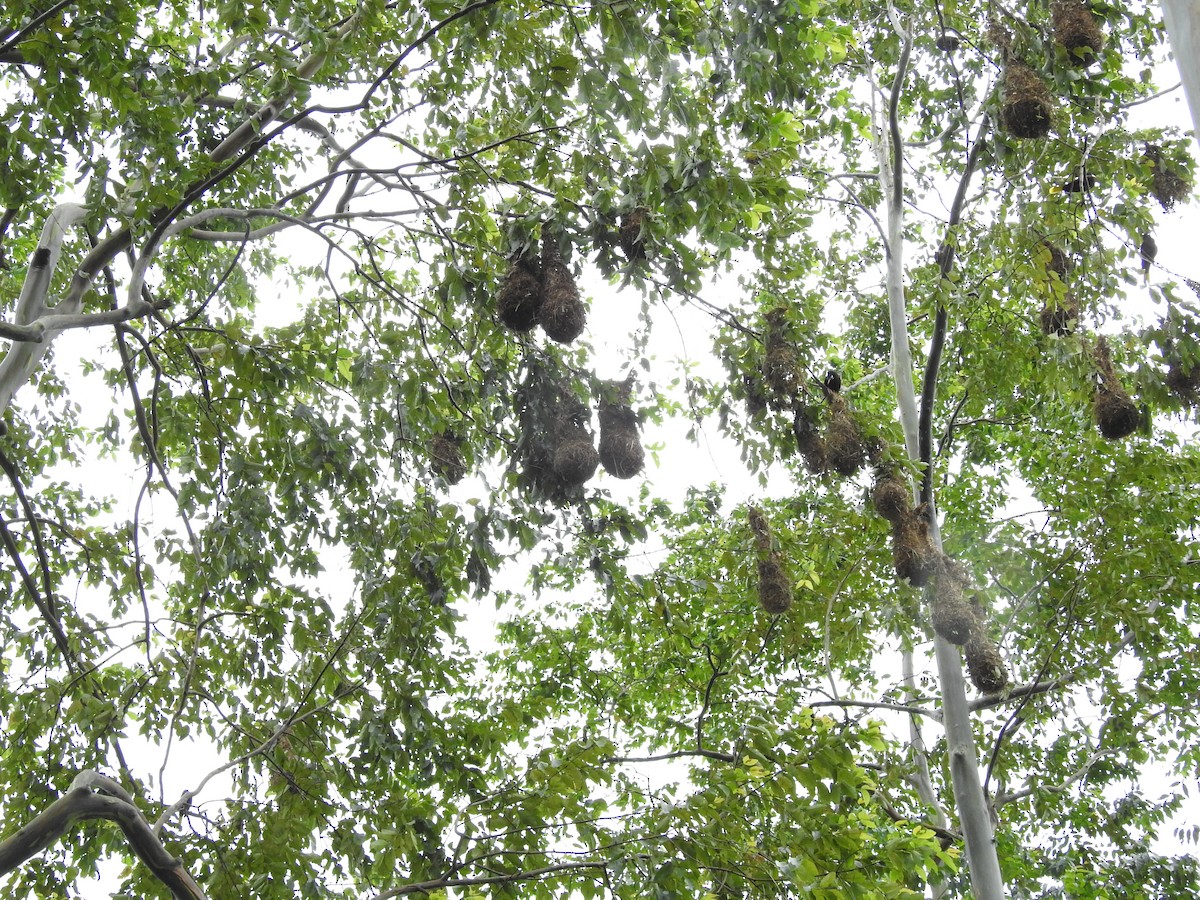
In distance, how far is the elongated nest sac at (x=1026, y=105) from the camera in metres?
5.88

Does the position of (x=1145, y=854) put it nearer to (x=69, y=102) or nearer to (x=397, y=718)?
(x=397, y=718)

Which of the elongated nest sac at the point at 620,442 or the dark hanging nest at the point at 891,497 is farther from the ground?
the dark hanging nest at the point at 891,497

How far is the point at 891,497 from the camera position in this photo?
6.53 meters

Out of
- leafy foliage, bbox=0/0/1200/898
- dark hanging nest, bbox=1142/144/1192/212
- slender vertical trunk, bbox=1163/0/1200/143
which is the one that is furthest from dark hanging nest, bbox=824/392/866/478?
slender vertical trunk, bbox=1163/0/1200/143

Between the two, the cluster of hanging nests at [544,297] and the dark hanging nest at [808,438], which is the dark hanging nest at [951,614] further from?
the cluster of hanging nests at [544,297]

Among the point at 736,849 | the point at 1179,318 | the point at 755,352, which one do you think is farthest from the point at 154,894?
the point at 1179,318

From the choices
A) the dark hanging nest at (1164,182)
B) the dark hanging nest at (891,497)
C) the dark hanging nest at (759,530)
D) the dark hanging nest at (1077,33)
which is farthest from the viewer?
the dark hanging nest at (1164,182)

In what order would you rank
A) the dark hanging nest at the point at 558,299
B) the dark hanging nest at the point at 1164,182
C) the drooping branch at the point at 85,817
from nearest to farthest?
the drooping branch at the point at 85,817 < the dark hanging nest at the point at 558,299 < the dark hanging nest at the point at 1164,182

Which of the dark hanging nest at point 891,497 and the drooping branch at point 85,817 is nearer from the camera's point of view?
the drooping branch at point 85,817

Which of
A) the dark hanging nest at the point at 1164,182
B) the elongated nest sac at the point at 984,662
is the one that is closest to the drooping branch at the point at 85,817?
the elongated nest sac at the point at 984,662

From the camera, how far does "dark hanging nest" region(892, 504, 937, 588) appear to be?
6.65 m

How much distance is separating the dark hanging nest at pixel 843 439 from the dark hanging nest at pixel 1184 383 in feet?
6.83

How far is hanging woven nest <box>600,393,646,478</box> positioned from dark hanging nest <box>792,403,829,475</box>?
3.08 feet

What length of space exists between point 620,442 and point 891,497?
250cm
